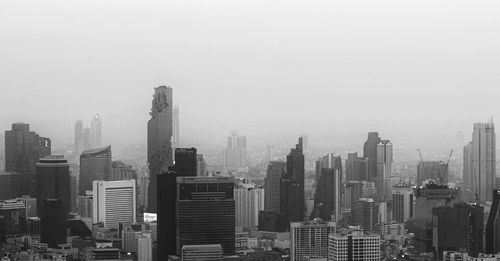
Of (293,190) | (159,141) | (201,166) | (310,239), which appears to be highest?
(159,141)

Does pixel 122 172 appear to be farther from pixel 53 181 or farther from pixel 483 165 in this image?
pixel 483 165

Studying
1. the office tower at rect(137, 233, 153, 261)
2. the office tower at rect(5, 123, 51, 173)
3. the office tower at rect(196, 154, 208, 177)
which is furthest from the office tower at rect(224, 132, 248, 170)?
the office tower at rect(5, 123, 51, 173)

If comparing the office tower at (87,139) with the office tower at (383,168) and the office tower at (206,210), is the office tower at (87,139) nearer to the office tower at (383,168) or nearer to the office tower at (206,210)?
the office tower at (206,210)

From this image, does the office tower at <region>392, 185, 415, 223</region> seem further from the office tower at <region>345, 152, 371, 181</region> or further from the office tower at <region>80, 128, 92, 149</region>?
the office tower at <region>80, 128, 92, 149</region>

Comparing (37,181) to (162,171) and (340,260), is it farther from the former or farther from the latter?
(340,260)

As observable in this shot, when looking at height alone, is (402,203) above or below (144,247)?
above

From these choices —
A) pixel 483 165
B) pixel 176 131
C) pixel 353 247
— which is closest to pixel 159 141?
pixel 176 131

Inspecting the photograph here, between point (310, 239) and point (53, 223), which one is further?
point (53, 223)

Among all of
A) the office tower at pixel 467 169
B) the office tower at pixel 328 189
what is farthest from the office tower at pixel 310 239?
the office tower at pixel 467 169
